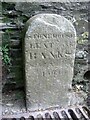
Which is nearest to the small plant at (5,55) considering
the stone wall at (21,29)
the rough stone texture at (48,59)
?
the stone wall at (21,29)

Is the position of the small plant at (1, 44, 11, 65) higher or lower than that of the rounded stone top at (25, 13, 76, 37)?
lower

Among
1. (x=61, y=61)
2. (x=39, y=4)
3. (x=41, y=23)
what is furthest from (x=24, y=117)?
(x=39, y=4)

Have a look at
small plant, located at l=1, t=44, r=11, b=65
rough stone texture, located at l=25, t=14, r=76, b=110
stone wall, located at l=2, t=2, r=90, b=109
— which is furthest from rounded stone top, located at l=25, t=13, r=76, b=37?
small plant, located at l=1, t=44, r=11, b=65

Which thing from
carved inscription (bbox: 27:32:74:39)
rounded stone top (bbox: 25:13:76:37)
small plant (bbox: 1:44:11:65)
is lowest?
small plant (bbox: 1:44:11:65)

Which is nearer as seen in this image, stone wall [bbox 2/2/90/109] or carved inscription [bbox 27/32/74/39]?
carved inscription [bbox 27/32/74/39]

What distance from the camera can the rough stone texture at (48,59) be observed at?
2.47 metres

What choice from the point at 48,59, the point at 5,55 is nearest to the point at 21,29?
the point at 5,55

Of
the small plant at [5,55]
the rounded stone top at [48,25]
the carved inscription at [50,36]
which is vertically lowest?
the small plant at [5,55]

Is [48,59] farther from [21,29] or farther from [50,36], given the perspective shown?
[21,29]

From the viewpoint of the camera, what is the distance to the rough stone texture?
8.12 ft

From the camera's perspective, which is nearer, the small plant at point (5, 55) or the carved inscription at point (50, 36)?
the carved inscription at point (50, 36)

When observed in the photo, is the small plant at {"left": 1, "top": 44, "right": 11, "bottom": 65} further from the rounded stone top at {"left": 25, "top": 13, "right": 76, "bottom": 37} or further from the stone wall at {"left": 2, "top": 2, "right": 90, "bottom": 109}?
the rounded stone top at {"left": 25, "top": 13, "right": 76, "bottom": 37}

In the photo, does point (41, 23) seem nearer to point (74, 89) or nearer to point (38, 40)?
point (38, 40)

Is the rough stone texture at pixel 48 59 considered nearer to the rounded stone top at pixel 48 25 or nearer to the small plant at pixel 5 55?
the rounded stone top at pixel 48 25
